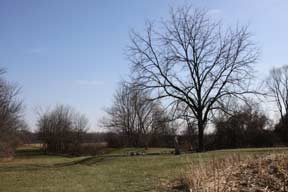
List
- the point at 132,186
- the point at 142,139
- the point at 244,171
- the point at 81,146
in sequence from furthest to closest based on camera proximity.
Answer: the point at 81,146 < the point at 142,139 < the point at 132,186 < the point at 244,171

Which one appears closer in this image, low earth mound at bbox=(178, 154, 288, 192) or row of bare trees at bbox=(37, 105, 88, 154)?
low earth mound at bbox=(178, 154, 288, 192)

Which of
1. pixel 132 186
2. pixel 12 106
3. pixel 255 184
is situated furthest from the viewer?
pixel 12 106

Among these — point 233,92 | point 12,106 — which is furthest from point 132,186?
point 12,106

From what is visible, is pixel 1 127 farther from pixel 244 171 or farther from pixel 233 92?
pixel 244 171

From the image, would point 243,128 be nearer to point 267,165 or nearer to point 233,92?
point 233,92

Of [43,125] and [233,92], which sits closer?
[233,92]

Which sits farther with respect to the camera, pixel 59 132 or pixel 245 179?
pixel 59 132

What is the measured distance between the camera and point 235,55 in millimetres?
26172

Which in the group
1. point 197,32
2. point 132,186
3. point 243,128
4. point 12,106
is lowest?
point 132,186

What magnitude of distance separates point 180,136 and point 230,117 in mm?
17724

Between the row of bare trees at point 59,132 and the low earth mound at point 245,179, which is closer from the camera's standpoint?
Answer: the low earth mound at point 245,179

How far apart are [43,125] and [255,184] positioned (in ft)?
232

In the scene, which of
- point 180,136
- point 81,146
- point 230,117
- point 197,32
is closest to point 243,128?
point 180,136

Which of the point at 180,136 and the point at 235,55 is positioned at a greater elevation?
the point at 235,55
